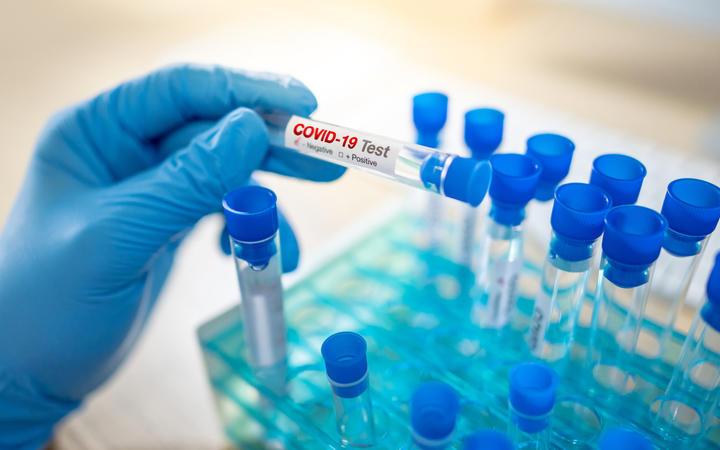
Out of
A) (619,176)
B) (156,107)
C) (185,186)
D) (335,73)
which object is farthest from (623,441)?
(335,73)

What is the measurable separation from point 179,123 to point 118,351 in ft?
1.14

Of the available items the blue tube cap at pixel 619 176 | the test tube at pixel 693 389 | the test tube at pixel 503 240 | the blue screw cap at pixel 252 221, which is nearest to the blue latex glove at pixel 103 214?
the blue screw cap at pixel 252 221

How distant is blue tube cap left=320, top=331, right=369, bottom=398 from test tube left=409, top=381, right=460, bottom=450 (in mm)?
65

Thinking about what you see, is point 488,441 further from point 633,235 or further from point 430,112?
point 430,112

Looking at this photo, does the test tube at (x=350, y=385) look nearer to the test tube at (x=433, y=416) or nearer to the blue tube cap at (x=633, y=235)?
the test tube at (x=433, y=416)

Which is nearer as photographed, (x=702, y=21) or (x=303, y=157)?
(x=303, y=157)

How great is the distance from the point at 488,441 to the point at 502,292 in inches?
10.6

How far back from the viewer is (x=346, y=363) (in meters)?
0.56

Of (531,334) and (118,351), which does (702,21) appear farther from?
(118,351)

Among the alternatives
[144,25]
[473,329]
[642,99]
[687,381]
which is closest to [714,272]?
[687,381]

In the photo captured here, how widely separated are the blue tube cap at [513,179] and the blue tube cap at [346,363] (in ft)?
0.74

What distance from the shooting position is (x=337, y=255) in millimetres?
943

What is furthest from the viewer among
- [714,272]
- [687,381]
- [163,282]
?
[163,282]

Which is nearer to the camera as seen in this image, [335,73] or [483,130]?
[483,130]
